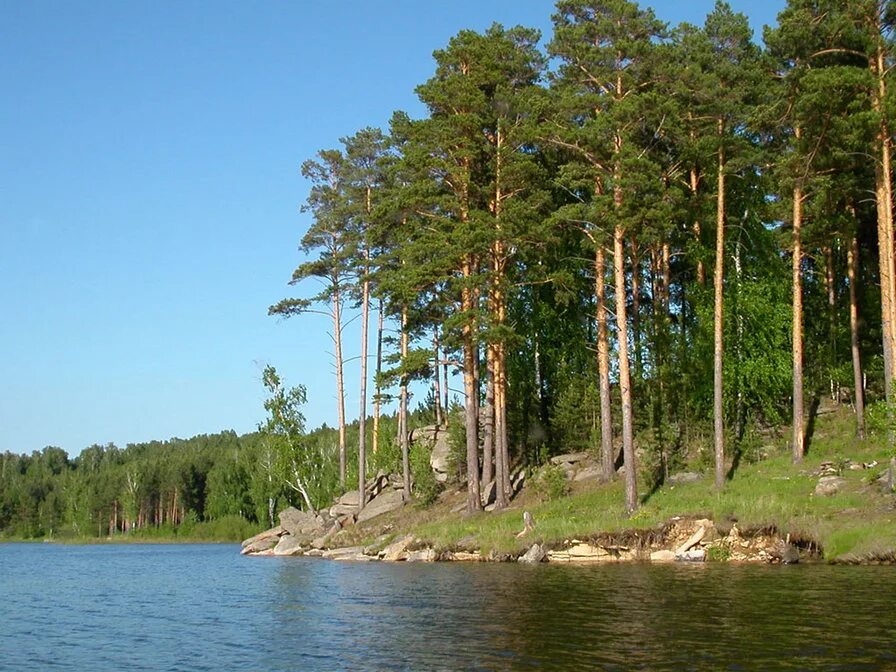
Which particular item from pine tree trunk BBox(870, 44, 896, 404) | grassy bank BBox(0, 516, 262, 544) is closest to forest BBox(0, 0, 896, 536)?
pine tree trunk BBox(870, 44, 896, 404)

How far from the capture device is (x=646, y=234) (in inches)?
1371

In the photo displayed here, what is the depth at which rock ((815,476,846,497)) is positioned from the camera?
1196 inches

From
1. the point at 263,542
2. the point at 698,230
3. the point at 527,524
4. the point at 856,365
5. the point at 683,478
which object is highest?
the point at 698,230

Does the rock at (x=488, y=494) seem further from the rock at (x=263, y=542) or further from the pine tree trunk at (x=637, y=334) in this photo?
the rock at (x=263, y=542)

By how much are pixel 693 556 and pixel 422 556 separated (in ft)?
40.5

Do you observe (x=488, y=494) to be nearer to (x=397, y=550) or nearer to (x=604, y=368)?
(x=397, y=550)

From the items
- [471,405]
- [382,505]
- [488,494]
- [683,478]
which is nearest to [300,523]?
[382,505]

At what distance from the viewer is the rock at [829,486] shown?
30375mm

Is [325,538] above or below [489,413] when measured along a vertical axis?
below

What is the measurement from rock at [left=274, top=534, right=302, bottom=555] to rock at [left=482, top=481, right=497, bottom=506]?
1306 centimetres

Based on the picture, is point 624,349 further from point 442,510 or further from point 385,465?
point 385,465

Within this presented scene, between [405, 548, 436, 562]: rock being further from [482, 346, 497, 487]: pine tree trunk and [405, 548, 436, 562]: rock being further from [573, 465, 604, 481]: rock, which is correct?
[573, 465, 604, 481]: rock

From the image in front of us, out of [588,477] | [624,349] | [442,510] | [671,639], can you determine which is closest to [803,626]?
[671,639]

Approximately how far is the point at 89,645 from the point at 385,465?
A: 3724 centimetres
